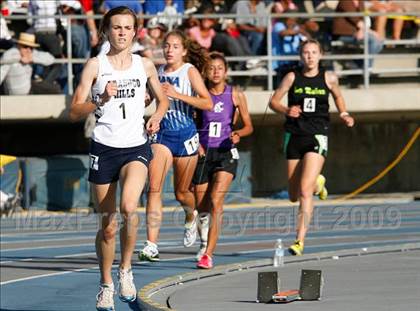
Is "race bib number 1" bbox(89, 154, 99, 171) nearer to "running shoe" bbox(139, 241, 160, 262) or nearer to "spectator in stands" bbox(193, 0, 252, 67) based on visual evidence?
"running shoe" bbox(139, 241, 160, 262)

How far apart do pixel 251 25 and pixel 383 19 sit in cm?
273

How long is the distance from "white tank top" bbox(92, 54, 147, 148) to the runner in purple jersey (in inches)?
148

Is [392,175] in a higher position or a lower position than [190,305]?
lower

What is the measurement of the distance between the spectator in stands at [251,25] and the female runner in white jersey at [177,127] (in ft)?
34.0

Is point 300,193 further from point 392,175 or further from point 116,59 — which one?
point 392,175

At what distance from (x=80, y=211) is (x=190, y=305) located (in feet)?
41.0

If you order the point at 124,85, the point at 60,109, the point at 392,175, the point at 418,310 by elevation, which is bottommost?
the point at 392,175

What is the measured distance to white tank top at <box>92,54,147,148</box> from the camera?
954 cm

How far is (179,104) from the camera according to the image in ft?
44.0

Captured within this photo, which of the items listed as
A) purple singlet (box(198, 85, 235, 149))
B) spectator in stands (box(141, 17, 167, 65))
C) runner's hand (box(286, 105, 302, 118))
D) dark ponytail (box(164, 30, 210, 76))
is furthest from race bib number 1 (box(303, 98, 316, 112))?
spectator in stands (box(141, 17, 167, 65))

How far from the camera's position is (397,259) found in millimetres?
12844

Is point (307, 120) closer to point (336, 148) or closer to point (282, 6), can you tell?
point (282, 6)

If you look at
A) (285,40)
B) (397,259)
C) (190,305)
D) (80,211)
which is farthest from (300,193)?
(285,40)

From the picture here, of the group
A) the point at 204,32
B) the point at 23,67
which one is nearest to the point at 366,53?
the point at 204,32
